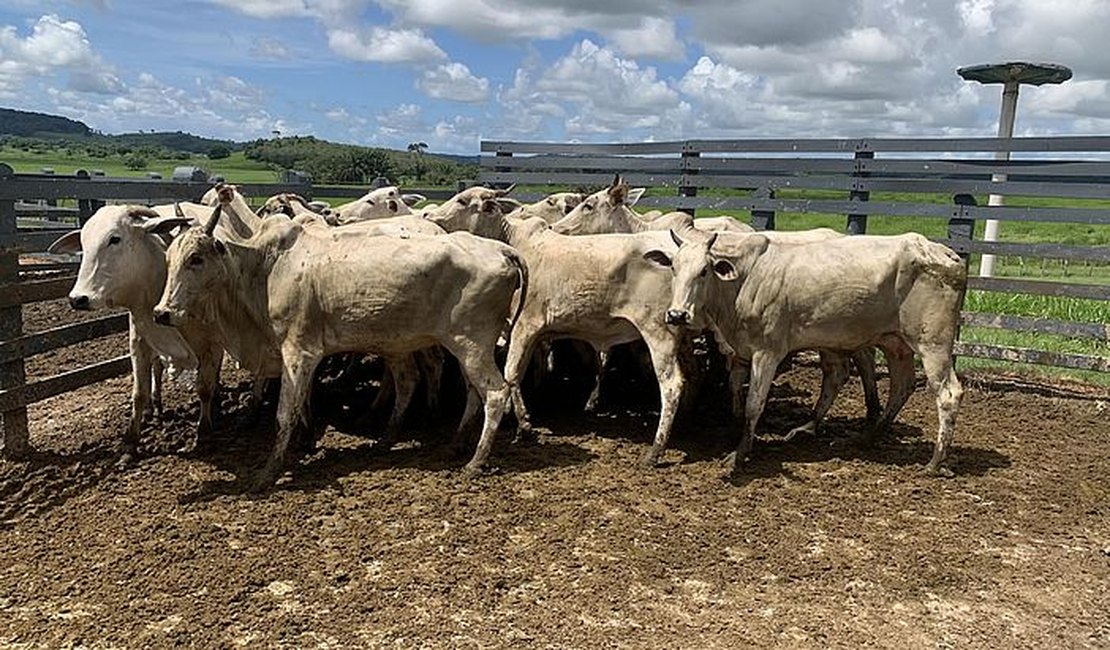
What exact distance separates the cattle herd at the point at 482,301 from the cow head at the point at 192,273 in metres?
0.01

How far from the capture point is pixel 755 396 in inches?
299

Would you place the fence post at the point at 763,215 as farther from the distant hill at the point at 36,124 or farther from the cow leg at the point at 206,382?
the distant hill at the point at 36,124

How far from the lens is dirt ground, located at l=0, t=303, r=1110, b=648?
485 cm

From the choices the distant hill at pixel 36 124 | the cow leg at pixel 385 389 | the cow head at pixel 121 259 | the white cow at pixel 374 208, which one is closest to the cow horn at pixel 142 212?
the cow head at pixel 121 259

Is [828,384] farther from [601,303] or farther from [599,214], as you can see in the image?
[599,214]

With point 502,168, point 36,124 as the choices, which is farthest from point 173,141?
point 502,168

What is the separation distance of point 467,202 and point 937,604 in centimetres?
593

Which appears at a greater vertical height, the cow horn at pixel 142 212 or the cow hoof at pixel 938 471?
the cow horn at pixel 142 212

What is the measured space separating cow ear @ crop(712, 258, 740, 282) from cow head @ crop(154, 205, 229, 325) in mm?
3921

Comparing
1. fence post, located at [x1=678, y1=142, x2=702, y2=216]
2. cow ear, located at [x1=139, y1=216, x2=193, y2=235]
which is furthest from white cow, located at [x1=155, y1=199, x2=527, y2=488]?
fence post, located at [x1=678, y1=142, x2=702, y2=216]

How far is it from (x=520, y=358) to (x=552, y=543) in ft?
8.20

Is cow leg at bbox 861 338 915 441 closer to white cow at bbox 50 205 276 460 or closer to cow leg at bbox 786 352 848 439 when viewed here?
cow leg at bbox 786 352 848 439

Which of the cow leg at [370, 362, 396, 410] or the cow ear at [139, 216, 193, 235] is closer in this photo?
the cow ear at [139, 216, 193, 235]

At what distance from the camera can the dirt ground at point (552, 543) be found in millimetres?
4852
